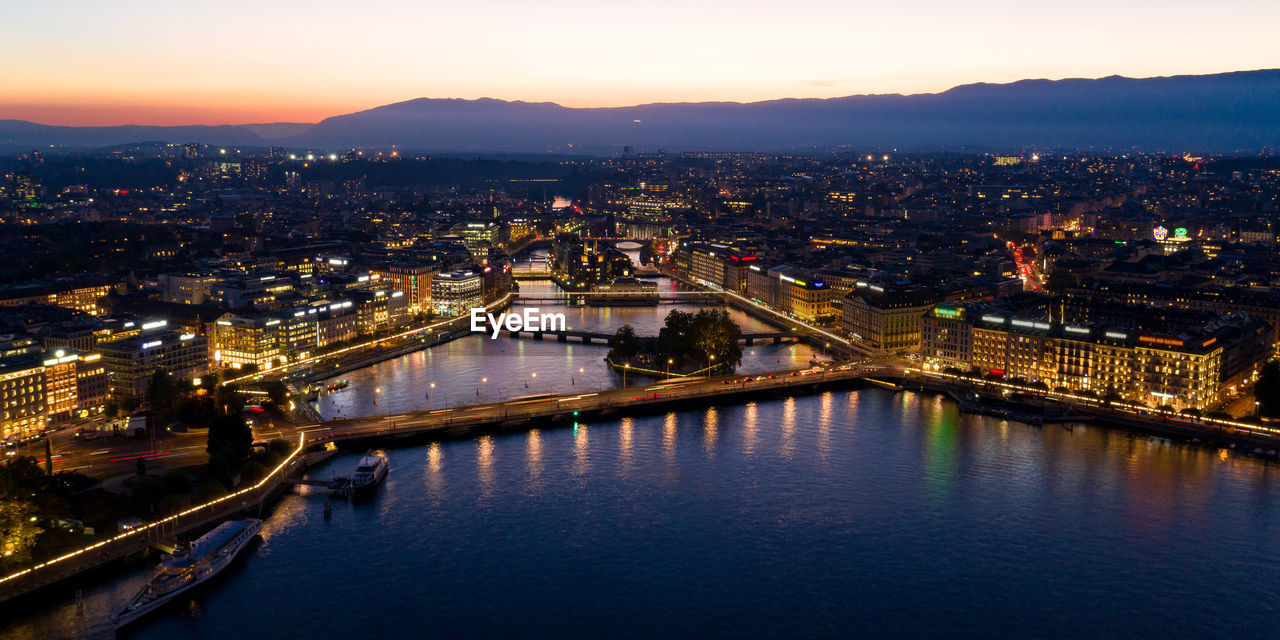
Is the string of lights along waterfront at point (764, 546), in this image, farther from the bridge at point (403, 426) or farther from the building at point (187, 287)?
the building at point (187, 287)

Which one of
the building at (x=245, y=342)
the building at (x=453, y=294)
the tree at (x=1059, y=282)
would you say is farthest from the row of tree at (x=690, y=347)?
the tree at (x=1059, y=282)

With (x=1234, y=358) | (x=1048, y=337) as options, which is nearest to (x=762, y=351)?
(x=1048, y=337)

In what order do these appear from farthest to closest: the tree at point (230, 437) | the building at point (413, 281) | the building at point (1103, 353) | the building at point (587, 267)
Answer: the building at point (587, 267) < the building at point (413, 281) < the building at point (1103, 353) < the tree at point (230, 437)

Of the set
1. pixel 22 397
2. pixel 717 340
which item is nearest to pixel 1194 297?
pixel 717 340

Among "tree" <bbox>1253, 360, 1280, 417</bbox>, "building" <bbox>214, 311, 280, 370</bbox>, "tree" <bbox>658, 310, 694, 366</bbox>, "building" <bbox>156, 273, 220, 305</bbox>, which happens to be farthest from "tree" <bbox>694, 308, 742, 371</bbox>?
"building" <bbox>156, 273, 220, 305</bbox>

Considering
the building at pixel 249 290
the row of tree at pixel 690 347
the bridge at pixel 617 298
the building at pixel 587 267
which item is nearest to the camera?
the row of tree at pixel 690 347

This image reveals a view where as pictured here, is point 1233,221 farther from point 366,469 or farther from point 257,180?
point 257,180
